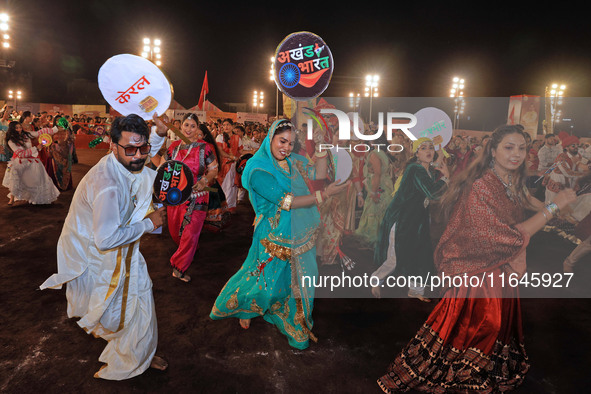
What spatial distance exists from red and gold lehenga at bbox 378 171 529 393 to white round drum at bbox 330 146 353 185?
2.99ft

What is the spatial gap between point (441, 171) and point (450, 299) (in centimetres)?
256

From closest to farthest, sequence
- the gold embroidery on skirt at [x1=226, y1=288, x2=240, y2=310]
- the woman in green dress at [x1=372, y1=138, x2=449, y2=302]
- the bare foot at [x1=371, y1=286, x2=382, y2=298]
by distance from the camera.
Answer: the gold embroidery on skirt at [x1=226, y1=288, x2=240, y2=310] < the woman in green dress at [x1=372, y1=138, x2=449, y2=302] < the bare foot at [x1=371, y1=286, x2=382, y2=298]

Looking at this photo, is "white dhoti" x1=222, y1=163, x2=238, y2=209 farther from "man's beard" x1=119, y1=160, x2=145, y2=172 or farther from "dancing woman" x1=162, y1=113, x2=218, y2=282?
"man's beard" x1=119, y1=160, x2=145, y2=172

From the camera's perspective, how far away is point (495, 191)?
2.41 metres

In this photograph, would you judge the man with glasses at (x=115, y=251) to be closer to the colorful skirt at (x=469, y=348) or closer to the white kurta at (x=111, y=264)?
the white kurta at (x=111, y=264)

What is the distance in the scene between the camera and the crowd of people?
2.35m

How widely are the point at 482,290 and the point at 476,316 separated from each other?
19 cm

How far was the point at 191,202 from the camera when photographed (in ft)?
14.8

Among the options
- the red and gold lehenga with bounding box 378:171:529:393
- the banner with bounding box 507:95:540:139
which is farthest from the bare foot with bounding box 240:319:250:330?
the banner with bounding box 507:95:540:139

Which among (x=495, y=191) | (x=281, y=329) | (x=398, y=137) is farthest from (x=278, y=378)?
(x=398, y=137)

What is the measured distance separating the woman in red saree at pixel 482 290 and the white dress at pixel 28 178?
8.57m

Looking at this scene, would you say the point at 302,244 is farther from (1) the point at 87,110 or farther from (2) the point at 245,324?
(1) the point at 87,110

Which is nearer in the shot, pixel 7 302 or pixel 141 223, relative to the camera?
pixel 141 223

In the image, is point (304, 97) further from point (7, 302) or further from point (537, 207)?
point (7, 302)
